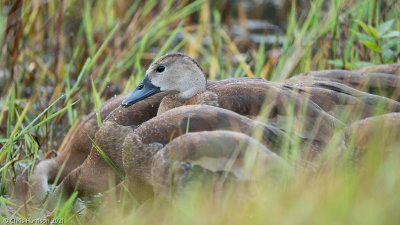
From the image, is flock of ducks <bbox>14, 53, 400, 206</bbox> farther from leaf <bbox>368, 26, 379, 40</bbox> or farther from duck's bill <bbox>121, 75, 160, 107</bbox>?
leaf <bbox>368, 26, 379, 40</bbox>

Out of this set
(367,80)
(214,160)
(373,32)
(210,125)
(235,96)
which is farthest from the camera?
(373,32)

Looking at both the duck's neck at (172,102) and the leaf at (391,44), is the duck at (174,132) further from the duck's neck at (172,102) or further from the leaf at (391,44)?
the leaf at (391,44)

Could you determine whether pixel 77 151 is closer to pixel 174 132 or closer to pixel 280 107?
pixel 174 132

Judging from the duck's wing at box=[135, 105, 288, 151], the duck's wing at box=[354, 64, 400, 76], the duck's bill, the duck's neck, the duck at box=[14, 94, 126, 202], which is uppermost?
the duck's wing at box=[135, 105, 288, 151]

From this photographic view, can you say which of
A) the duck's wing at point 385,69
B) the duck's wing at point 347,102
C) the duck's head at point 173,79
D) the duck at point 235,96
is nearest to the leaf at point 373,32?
the duck's wing at point 385,69

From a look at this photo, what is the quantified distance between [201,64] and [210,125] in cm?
328

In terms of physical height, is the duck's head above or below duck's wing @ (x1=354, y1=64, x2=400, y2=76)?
above

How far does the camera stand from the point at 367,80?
4.34 meters

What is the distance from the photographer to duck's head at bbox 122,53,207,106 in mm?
4035

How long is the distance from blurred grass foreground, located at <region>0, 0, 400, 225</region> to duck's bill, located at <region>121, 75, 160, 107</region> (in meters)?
0.30

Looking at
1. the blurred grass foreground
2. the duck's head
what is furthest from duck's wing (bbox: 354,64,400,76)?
the duck's head

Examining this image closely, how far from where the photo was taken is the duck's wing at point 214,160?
309 centimetres

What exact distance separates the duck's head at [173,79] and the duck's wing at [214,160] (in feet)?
2.61

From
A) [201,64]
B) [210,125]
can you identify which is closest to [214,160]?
[210,125]
